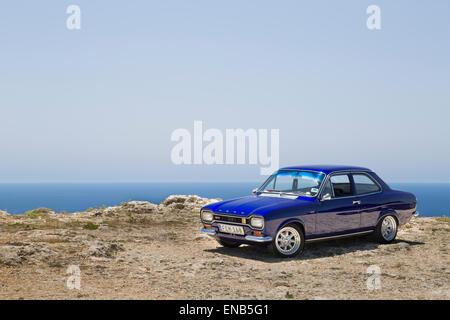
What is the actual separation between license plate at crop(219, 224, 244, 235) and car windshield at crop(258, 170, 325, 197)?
1.50 m

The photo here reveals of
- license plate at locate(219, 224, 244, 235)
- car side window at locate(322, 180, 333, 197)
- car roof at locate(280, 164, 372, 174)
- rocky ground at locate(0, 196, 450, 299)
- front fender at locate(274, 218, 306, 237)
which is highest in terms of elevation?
car roof at locate(280, 164, 372, 174)

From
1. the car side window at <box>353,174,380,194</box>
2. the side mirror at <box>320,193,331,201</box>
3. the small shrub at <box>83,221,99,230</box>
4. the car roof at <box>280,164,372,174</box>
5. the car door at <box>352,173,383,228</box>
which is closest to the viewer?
the side mirror at <box>320,193,331,201</box>

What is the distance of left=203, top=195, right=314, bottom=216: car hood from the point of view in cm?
988

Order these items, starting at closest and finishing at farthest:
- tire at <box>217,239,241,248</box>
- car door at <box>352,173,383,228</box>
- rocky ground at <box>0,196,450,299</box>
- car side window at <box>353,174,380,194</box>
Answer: rocky ground at <box>0,196,450,299</box> → tire at <box>217,239,241,248</box> → car door at <box>352,173,383,228</box> → car side window at <box>353,174,380,194</box>

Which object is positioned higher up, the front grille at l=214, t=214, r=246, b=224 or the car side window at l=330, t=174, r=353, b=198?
the car side window at l=330, t=174, r=353, b=198

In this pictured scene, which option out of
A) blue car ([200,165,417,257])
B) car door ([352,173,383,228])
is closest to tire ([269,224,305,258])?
blue car ([200,165,417,257])

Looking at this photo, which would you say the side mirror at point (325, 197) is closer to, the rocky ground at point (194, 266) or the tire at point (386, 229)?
the rocky ground at point (194, 266)

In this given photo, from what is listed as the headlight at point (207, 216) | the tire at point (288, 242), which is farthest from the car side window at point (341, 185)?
the headlight at point (207, 216)

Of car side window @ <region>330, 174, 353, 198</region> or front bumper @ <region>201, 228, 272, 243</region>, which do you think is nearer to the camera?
front bumper @ <region>201, 228, 272, 243</region>

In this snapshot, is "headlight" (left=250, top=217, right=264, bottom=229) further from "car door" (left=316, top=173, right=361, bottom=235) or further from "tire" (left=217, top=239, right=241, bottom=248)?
"tire" (left=217, top=239, right=241, bottom=248)

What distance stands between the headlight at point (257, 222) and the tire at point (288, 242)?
0.46 meters

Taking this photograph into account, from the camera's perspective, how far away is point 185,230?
47.9 ft

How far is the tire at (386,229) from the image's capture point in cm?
1173
